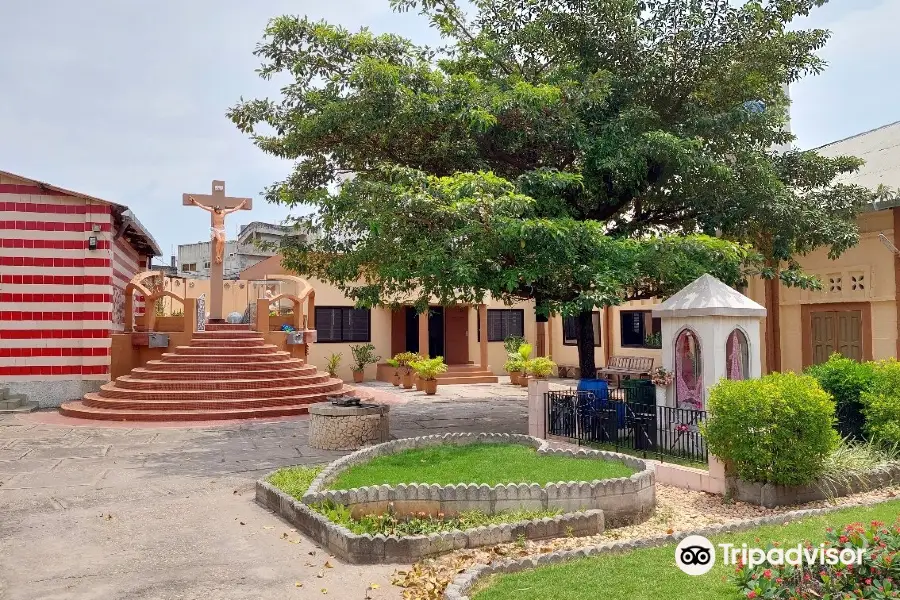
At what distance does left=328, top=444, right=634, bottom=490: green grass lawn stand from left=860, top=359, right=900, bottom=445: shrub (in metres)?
3.45

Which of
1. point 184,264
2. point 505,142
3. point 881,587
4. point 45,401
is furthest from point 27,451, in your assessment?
point 184,264

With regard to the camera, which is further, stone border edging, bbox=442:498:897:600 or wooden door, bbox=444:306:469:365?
wooden door, bbox=444:306:469:365

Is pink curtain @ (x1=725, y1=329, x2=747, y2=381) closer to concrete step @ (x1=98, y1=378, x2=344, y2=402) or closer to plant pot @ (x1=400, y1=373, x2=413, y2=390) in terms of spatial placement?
concrete step @ (x1=98, y1=378, x2=344, y2=402)

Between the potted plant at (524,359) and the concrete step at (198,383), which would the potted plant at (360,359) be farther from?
the concrete step at (198,383)

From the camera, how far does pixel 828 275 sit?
1446 cm

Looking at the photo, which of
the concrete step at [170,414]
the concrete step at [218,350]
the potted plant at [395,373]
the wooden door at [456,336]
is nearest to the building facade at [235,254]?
the wooden door at [456,336]

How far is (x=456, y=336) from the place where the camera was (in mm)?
25609

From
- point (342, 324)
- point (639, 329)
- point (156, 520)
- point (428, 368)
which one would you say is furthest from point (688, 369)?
point (342, 324)

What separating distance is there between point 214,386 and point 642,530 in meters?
11.6

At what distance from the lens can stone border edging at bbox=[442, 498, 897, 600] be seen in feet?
16.4

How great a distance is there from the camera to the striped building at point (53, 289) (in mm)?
16531

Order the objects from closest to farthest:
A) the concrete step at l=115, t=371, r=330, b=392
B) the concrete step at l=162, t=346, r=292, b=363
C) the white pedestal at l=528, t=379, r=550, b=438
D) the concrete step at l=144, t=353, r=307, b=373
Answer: the white pedestal at l=528, t=379, r=550, b=438, the concrete step at l=115, t=371, r=330, b=392, the concrete step at l=144, t=353, r=307, b=373, the concrete step at l=162, t=346, r=292, b=363

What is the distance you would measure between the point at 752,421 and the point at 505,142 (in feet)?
23.1

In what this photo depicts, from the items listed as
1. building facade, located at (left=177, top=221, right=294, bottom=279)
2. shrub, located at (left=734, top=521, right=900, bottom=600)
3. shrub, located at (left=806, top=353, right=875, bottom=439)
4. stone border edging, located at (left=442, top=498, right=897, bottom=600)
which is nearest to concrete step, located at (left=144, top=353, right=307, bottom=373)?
shrub, located at (left=806, top=353, right=875, bottom=439)
